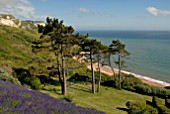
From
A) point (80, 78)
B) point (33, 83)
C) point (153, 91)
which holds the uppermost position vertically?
point (33, 83)

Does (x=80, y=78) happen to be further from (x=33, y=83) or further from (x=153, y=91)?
(x=33, y=83)

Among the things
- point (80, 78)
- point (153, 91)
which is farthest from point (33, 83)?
point (153, 91)

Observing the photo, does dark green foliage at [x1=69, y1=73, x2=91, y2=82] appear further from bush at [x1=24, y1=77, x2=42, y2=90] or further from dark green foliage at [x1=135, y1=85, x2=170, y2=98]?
bush at [x1=24, y1=77, x2=42, y2=90]

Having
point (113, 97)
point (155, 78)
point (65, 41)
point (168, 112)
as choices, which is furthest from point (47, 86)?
point (155, 78)

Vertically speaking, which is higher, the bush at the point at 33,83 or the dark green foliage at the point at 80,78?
the bush at the point at 33,83

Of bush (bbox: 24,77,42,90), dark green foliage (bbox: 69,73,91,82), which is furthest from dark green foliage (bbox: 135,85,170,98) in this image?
bush (bbox: 24,77,42,90)

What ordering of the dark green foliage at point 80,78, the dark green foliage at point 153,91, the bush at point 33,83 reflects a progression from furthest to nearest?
the dark green foliage at point 80,78 → the dark green foliage at point 153,91 → the bush at point 33,83

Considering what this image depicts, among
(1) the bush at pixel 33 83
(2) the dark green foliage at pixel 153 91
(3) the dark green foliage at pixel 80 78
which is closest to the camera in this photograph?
(1) the bush at pixel 33 83

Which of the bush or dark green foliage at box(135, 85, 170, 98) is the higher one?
the bush

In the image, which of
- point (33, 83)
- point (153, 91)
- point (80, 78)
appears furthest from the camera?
point (80, 78)

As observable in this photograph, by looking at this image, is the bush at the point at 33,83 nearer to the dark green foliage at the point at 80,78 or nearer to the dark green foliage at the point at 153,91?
the dark green foliage at the point at 80,78

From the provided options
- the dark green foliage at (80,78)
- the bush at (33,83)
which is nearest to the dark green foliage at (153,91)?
the dark green foliage at (80,78)

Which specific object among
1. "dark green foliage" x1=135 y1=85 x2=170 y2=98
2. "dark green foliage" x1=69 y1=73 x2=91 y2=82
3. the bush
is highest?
the bush

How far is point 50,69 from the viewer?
35750 mm
